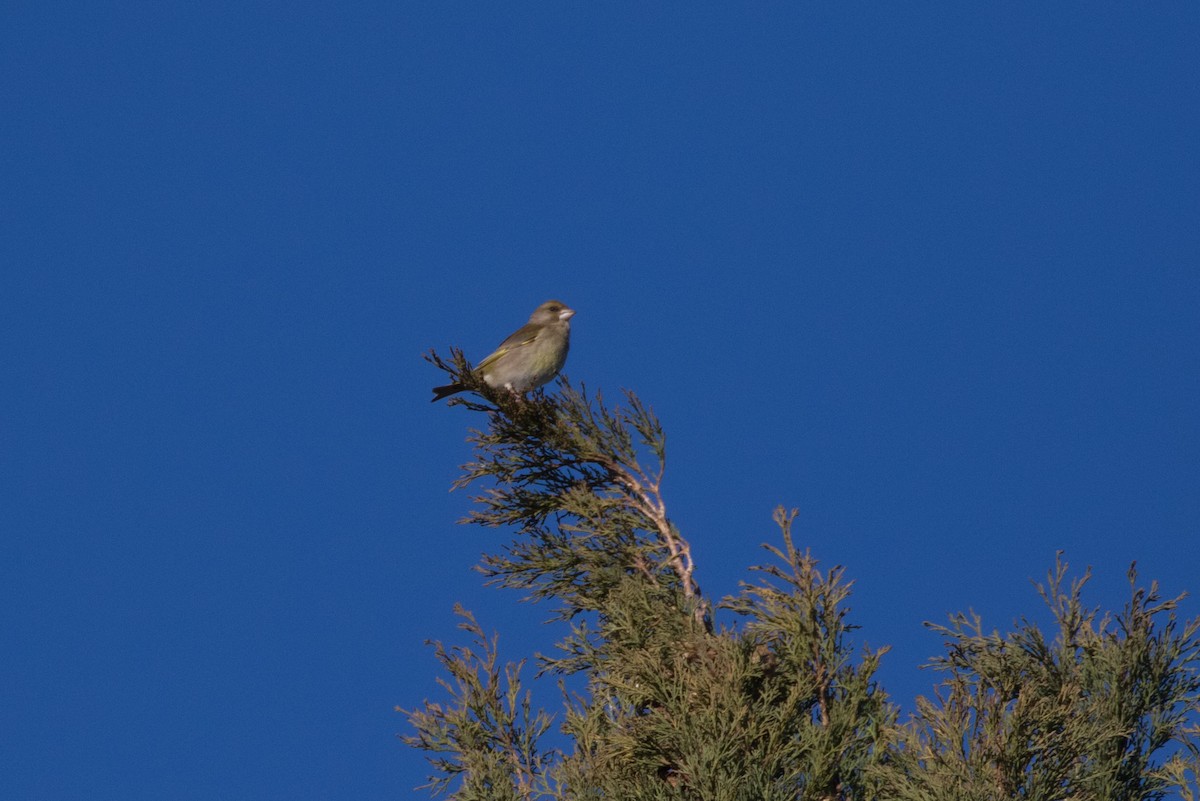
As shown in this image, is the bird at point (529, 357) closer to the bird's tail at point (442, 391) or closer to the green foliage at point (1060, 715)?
the bird's tail at point (442, 391)

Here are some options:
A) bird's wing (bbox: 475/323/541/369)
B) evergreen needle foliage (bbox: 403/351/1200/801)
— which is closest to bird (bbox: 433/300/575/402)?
bird's wing (bbox: 475/323/541/369)

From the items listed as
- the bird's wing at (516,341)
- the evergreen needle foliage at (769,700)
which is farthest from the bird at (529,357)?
the evergreen needle foliage at (769,700)

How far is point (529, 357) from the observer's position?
1101 centimetres

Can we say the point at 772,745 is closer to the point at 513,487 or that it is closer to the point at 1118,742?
the point at 1118,742

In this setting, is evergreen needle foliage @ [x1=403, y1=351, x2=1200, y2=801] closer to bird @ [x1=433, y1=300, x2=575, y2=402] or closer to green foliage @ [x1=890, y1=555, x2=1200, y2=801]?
green foliage @ [x1=890, y1=555, x2=1200, y2=801]

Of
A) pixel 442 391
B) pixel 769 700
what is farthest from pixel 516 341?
pixel 769 700

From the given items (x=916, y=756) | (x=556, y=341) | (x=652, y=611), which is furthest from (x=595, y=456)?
(x=556, y=341)

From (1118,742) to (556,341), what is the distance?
6.48m

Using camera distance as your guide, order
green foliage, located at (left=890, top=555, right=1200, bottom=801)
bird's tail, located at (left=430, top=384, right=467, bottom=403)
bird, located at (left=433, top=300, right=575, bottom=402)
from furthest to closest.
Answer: bird, located at (left=433, top=300, right=575, bottom=402) → bird's tail, located at (left=430, top=384, right=467, bottom=403) → green foliage, located at (left=890, top=555, right=1200, bottom=801)

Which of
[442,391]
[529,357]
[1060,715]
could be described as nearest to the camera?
[1060,715]

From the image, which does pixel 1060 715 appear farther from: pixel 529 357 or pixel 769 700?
pixel 529 357

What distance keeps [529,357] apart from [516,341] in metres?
0.33

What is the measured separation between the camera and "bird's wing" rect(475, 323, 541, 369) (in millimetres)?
11203

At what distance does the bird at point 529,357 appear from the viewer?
430 inches
